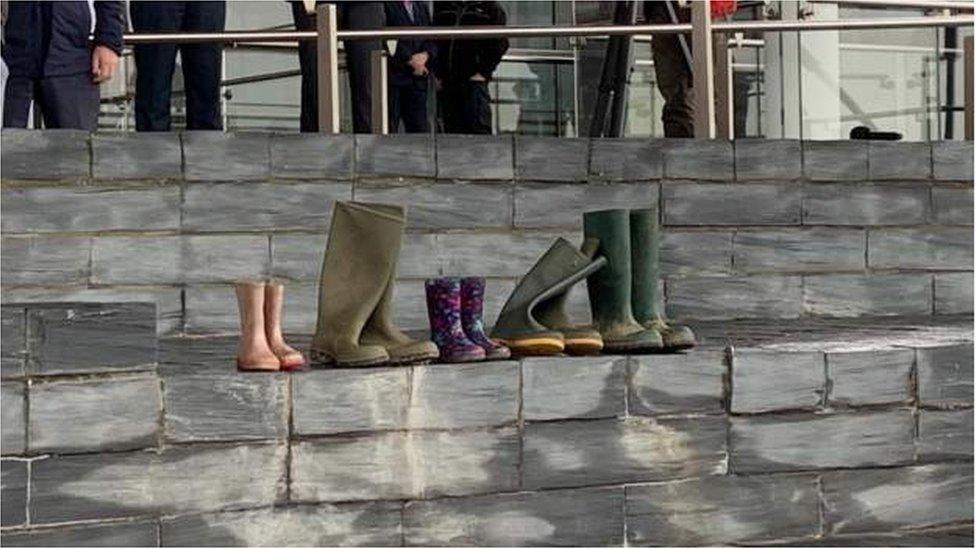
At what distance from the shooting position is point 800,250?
24.5ft

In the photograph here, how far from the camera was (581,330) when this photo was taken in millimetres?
5188

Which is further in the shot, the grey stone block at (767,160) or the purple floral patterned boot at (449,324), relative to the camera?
the grey stone block at (767,160)

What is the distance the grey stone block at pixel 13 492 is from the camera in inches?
161

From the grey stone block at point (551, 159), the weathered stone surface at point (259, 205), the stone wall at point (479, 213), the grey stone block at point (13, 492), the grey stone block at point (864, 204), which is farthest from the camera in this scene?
the grey stone block at point (864, 204)

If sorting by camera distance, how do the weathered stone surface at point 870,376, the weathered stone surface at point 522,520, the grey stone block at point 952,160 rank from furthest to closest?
the grey stone block at point 952,160 → the weathered stone surface at point 870,376 → the weathered stone surface at point 522,520

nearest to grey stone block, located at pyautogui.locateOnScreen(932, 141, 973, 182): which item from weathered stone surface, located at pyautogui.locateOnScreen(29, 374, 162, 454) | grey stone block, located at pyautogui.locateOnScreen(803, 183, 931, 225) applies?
grey stone block, located at pyautogui.locateOnScreen(803, 183, 931, 225)

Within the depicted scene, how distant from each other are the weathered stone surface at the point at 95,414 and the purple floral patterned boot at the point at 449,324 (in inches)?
35.3

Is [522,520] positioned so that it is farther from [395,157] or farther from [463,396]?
[395,157]

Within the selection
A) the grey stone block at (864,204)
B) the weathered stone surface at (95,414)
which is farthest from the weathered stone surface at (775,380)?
the grey stone block at (864,204)

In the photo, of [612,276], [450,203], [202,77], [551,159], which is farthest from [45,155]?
[612,276]

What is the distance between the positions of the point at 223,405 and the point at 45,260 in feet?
7.20

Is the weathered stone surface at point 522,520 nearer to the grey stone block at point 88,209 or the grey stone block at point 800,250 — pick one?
the grey stone block at point 88,209

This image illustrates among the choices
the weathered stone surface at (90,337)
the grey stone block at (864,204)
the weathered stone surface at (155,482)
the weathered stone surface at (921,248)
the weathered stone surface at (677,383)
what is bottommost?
the weathered stone surface at (155,482)

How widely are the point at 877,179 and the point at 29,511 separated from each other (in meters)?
4.53
